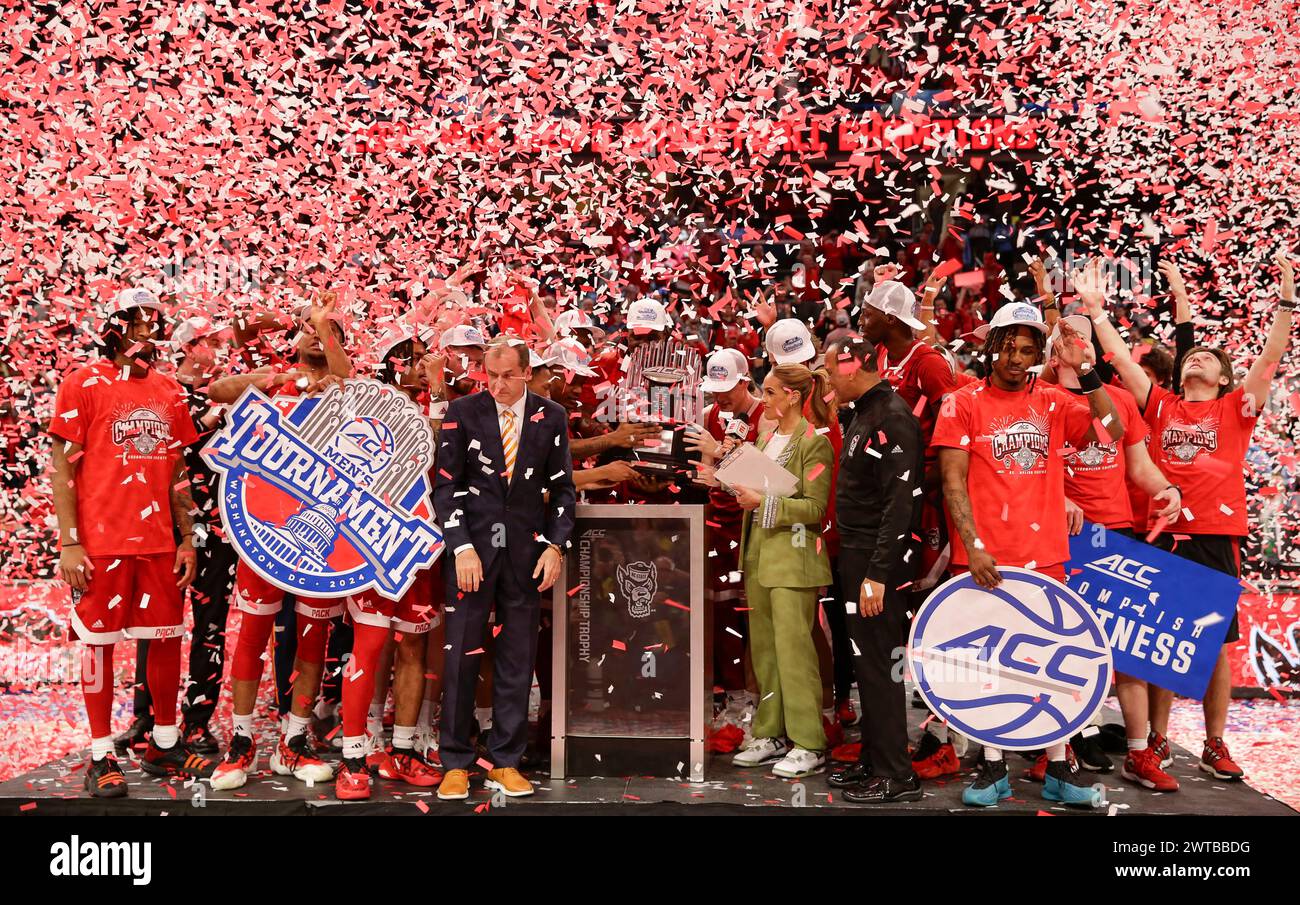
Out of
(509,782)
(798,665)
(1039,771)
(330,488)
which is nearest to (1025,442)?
(798,665)

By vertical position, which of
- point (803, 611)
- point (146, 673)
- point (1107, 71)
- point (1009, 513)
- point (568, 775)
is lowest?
point (568, 775)

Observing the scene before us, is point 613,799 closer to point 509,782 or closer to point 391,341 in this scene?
point 509,782

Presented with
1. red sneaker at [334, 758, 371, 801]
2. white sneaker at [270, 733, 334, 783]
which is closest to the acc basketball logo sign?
white sneaker at [270, 733, 334, 783]

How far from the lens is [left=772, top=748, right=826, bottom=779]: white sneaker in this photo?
16.0 feet

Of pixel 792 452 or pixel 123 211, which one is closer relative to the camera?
pixel 792 452

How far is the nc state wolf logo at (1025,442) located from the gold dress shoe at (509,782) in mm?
2562

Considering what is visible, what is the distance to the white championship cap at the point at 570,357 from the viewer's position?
5453mm

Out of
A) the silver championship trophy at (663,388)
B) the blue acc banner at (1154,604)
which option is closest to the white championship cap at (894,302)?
the silver championship trophy at (663,388)

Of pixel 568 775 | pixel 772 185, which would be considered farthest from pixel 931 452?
pixel 772 185

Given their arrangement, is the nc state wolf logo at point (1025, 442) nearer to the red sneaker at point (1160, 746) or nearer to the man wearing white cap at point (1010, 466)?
the man wearing white cap at point (1010, 466)

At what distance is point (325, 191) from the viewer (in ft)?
23.9

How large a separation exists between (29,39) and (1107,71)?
7.08m

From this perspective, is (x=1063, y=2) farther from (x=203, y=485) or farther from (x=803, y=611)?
(x=203, y=485)

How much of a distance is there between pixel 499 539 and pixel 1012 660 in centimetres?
233
